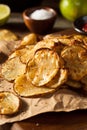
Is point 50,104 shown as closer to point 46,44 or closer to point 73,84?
point 73,84

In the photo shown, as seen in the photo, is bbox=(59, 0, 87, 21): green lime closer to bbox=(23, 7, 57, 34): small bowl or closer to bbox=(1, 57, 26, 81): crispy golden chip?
bbox=(23, 7, 57, 34): small bowl

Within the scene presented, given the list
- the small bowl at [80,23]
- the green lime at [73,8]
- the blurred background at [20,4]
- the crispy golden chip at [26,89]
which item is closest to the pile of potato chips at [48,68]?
the crispy golden chip at [26,89]

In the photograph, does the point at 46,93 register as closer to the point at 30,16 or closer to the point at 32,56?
the point at 32,56

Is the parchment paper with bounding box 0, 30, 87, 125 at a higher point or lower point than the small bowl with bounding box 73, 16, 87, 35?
higher

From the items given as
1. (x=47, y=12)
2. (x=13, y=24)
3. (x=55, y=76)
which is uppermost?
(x=55, y=76)

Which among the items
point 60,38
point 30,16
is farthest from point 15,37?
point 60,38

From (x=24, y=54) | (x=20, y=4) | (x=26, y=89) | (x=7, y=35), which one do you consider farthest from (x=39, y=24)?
(x=26, y=89)

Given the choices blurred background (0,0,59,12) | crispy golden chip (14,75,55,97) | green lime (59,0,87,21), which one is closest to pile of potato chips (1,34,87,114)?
crispy golden chip (14,75,55,97)
